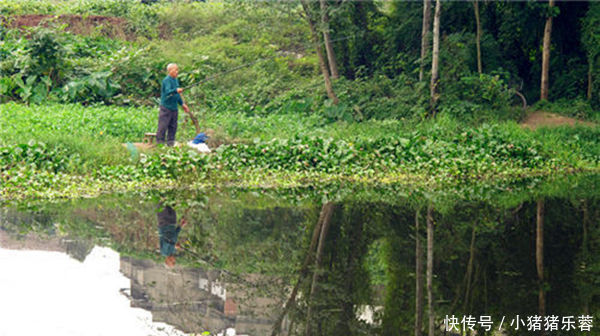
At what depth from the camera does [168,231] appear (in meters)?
7.60

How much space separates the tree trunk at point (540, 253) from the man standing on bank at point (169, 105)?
18.6ft

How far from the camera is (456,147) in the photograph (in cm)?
1229

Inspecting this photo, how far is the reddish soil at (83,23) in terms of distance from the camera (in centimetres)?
2052

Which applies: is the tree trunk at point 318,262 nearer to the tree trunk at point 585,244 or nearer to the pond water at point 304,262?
the pond water at point 304,262

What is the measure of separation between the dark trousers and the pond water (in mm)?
1942

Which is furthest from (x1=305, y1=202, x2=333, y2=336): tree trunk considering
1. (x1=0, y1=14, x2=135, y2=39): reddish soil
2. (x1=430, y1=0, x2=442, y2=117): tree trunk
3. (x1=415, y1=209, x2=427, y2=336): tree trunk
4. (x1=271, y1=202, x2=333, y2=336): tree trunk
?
(x1=0, y1=14, x2=135, y2=39): reddish soil

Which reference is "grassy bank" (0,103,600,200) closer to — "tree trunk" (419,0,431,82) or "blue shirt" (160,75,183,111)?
"blue shirt" (160,75,183,111)

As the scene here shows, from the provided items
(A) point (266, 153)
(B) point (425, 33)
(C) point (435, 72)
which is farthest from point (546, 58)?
(A) point (266, 153)

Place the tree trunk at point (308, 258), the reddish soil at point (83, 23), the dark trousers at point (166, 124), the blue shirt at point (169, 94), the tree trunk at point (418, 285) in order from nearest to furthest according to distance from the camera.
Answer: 1. the tree trunk at point (418, 285)
2. the tree trunk at point (308, 258)
3. the blue shirt at point (169, 94)
4. the dark trousers at point (166, 124)
5. the reddish soil at point (83, 23)

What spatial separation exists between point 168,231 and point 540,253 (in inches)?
154

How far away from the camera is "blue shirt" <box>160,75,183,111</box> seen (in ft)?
36.9

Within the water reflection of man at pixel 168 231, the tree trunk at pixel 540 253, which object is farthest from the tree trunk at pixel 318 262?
the tree trunk at pixel 540 253

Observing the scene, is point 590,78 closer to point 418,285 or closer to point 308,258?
point 308,258

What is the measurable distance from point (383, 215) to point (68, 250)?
3.77 m
